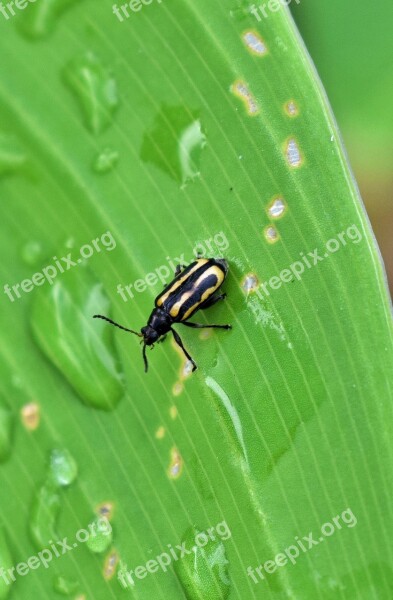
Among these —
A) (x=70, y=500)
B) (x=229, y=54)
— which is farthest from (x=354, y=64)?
(x=70, y=500)

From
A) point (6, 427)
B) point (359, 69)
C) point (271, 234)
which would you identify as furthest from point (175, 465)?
point (359, 69)

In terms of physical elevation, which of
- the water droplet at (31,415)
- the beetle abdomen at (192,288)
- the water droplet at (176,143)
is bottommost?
the water droplet at (31,415)

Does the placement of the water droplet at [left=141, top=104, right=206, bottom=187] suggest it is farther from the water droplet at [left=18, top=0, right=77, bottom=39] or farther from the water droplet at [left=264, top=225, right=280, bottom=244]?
the water droplet at [left=18, top=0, right=77, bottom=39]

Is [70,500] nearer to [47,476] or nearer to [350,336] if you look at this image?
[47,476]

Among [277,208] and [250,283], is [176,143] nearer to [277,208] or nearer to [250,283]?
[277,208]

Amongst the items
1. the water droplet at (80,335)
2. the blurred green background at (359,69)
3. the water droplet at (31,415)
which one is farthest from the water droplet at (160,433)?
the blurred green background at (359,69)

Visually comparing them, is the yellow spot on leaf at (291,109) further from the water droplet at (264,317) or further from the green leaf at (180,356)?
the water droplet at (264,317)
